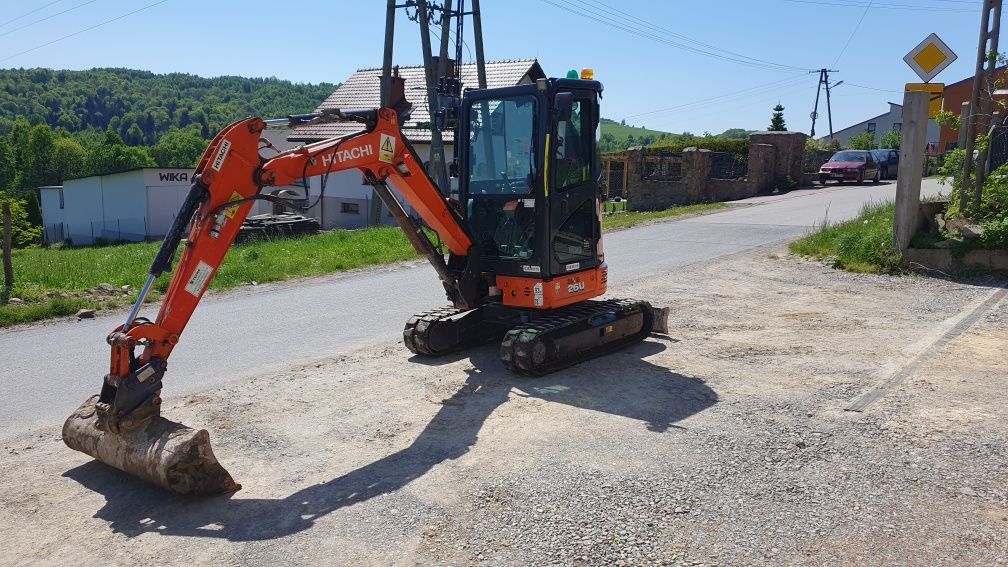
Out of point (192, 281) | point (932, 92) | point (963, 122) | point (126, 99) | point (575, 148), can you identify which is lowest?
point (192, 281)

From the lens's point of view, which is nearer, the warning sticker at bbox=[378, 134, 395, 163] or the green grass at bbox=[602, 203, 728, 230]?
the warning sticker at bbox=[378, 134, 395, 163]

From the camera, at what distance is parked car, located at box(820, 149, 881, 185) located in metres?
→ 31.4

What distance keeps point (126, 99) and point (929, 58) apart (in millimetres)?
148227

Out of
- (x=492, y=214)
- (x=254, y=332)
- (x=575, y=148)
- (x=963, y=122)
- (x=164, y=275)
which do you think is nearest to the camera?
(x=575, y=148)

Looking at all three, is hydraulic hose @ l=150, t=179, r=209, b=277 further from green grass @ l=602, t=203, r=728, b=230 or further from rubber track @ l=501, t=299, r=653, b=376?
green grass @ l=602, t=203, r=728, b=230

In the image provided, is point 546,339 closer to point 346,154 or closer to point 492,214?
point 492,214

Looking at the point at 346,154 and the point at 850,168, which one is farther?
the point at 850,168

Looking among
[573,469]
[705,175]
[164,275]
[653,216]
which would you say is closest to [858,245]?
[573,469]

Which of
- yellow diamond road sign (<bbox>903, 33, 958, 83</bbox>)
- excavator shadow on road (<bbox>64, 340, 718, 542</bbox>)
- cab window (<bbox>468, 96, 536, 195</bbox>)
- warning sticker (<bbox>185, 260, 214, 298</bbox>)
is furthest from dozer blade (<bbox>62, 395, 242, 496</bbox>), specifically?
yellow diamond road sign (<bbox>903, 33, 958, 83</bbox>)

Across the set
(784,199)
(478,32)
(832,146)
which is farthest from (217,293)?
(832,146)

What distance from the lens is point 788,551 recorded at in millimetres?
4328

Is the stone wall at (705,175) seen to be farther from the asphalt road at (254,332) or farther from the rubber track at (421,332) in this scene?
the rubber track at (421,332)

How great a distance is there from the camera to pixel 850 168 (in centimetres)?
3138

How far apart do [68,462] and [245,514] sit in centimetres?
171
